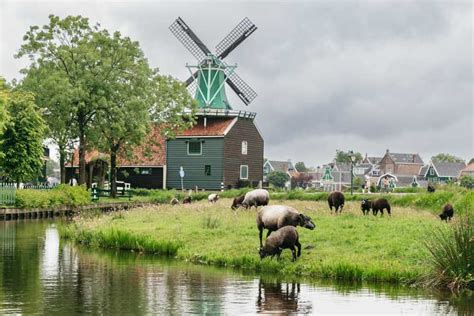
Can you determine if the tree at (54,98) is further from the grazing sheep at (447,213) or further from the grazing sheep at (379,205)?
the grazing sheep at (447,213)

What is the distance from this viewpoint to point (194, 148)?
8556 cm

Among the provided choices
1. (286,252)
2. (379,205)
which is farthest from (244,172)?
(286,252)

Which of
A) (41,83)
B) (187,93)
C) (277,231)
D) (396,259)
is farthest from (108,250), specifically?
(187,93)

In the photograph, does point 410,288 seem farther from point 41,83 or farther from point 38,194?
point 41,83

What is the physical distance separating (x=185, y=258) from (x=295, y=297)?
28.1ft

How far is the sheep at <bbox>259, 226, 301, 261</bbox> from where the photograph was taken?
2459 cm

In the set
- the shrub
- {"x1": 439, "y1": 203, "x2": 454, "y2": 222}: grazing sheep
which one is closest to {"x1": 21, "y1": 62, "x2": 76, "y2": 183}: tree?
{"x1": 439, "y1": 203, "x2": 454, "y2": 222}: grazing sheep

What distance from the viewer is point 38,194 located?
5994 centimetres

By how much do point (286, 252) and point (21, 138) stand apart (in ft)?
134

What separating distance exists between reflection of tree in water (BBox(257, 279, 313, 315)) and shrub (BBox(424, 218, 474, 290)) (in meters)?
3.80

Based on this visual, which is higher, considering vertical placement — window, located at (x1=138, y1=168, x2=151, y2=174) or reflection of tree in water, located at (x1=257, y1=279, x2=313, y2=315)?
window, located at (x1=138, y1=168, x2=151, y2=174)

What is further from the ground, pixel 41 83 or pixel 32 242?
pixel 41 83

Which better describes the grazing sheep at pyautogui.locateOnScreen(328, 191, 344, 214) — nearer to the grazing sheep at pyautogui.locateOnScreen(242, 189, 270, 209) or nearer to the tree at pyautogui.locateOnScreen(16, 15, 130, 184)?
the grazing sheep at pyautogui.locateOnScreen(242, 189, 270, 209)

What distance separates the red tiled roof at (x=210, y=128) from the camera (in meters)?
84.1
